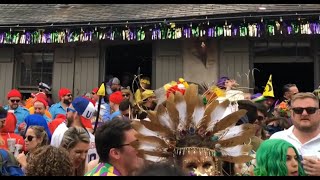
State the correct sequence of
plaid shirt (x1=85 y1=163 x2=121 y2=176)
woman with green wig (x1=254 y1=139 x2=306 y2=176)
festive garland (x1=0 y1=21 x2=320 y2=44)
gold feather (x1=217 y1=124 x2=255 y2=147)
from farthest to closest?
festive garland (x1=0 y1=21 x2=320 y2=44), gold feather (x1=217 y1=124 x2=255 y2=147), woman with green wig (x1=254 y1=139 x2=306 y2=176), plaid shirt (x1=85 y1=163 x2=121 y2=176)

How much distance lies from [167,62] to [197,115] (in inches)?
280

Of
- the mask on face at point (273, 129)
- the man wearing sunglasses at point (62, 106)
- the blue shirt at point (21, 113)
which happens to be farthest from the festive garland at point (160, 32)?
the mask on face at point (273, 129)

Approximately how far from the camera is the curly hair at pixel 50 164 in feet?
11.0

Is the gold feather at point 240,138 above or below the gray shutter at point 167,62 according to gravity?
below

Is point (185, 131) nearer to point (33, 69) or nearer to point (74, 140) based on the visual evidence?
point (74, 140)

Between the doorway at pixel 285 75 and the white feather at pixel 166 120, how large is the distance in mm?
8289

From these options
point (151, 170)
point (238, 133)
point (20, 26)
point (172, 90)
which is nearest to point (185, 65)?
point (20, 26)

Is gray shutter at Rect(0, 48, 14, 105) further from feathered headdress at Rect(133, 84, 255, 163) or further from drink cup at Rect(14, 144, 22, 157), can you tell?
feathered headdress at Rect(133, 84, 255, 163)

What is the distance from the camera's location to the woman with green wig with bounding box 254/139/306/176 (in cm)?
340

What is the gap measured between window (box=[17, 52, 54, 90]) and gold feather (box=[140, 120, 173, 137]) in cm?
863

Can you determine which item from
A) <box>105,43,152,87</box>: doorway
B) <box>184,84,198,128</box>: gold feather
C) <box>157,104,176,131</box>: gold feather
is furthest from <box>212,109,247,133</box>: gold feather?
<box>105,43,152,87</box>: doorway

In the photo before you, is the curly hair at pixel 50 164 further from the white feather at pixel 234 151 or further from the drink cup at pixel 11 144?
the drink cup at pixel 11 144
